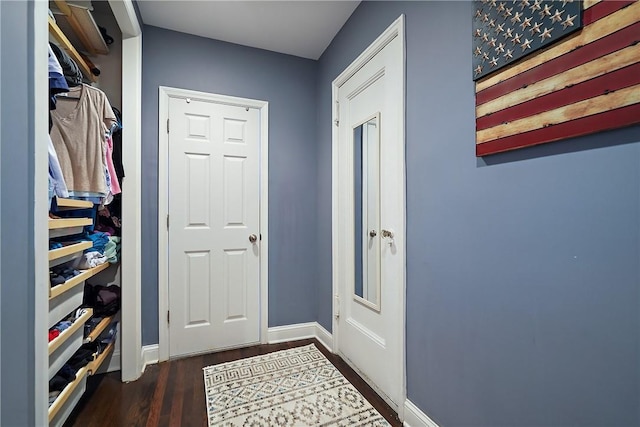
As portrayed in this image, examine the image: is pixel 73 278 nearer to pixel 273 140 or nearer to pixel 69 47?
pixel 69 47

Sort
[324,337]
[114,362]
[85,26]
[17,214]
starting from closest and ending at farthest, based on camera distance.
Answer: [17,214], [85,26], [114,362], [324,337]

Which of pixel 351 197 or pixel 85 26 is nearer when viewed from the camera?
pixel 85 26

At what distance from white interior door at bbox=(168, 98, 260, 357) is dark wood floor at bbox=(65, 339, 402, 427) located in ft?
0.90

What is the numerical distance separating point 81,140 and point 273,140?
1391 mm

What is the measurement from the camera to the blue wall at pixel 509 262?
2.55 ft

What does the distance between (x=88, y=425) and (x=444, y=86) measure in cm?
253

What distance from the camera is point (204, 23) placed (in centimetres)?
220

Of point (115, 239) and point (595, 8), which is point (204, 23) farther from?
point (595, 8)

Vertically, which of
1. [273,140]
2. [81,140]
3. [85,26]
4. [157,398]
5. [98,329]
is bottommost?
[157,398]

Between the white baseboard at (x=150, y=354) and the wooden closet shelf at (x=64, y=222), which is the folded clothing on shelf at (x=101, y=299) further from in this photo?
the wooden closet shelf at (x=64, y=222)

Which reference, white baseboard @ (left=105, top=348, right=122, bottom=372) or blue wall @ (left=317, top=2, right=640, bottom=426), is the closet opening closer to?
white baseboard @ (left=105, top=348, right=122, bottom=372)

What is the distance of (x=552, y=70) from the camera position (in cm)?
90

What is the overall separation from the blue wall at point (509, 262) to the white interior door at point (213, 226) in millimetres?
1448

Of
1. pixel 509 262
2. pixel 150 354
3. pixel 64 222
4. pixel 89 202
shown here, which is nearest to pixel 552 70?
pixel 509 262
